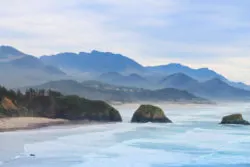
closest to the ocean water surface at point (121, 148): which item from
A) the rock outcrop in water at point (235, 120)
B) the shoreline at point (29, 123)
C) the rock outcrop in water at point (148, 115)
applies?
the shoreline at point (29, 123)

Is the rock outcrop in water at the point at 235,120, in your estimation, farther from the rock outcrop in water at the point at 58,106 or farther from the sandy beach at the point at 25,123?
the sandy beach at the point at 25,123

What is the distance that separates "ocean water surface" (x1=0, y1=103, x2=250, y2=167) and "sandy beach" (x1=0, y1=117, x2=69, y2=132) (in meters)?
2.42

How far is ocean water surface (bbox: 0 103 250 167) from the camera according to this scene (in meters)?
38.0

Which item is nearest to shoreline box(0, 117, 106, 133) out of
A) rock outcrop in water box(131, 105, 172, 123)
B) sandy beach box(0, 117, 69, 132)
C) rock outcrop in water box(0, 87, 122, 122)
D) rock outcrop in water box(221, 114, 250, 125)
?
sandy beach box(0, 117, 69, 132)

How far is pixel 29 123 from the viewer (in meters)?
67.3

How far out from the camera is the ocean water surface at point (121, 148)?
37969 millimetres

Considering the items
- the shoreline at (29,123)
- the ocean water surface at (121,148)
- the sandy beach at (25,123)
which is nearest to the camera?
the ocean water surface at (121,148)

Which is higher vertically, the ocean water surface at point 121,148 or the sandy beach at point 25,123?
the sandy beach at point 25,123

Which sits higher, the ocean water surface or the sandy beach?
the sandy beach

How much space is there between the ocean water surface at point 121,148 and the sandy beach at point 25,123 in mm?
2419

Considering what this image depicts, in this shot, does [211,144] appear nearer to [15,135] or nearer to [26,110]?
[15,135]

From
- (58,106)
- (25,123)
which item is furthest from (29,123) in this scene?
(58,106)

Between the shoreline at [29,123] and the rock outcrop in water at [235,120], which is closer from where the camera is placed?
the shoreline at [29,123]

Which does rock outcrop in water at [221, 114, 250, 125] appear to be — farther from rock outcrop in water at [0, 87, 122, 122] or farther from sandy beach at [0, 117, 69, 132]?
sandy beach at [0, 117, 69, 132]
